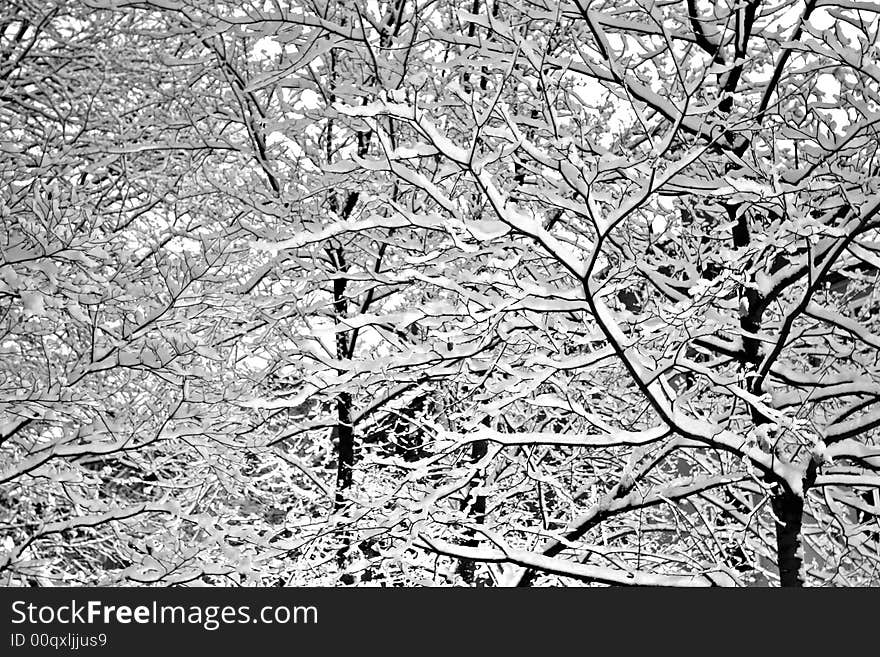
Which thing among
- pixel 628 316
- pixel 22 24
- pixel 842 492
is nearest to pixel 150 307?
pixel 22 24

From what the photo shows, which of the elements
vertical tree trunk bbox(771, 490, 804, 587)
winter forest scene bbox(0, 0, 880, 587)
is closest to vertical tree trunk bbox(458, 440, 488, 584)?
winter forest scene bbox(0, 0, 880, 587)

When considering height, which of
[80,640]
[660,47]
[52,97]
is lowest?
[80,640]

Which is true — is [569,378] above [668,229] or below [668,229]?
below

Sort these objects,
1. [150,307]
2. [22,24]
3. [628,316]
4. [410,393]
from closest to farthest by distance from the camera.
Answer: [628,316] < [150,307] < [22,24] < [410,393]

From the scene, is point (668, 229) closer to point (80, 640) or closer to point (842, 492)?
point (842, 492)

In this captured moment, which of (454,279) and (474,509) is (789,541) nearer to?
(454,279)

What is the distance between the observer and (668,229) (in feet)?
19.0

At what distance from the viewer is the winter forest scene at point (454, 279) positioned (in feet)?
12.3

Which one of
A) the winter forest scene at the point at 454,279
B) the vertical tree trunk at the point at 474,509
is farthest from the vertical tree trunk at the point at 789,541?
the vertical tree trunk at the point at 474,509

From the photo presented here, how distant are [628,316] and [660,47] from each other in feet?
5.47

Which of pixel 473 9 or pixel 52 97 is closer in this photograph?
pixel 52 97

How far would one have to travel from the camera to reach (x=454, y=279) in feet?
14.4

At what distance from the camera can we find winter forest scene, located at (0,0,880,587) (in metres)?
3.75

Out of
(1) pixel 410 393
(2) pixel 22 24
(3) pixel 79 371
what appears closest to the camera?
(3) pixel 79 371
